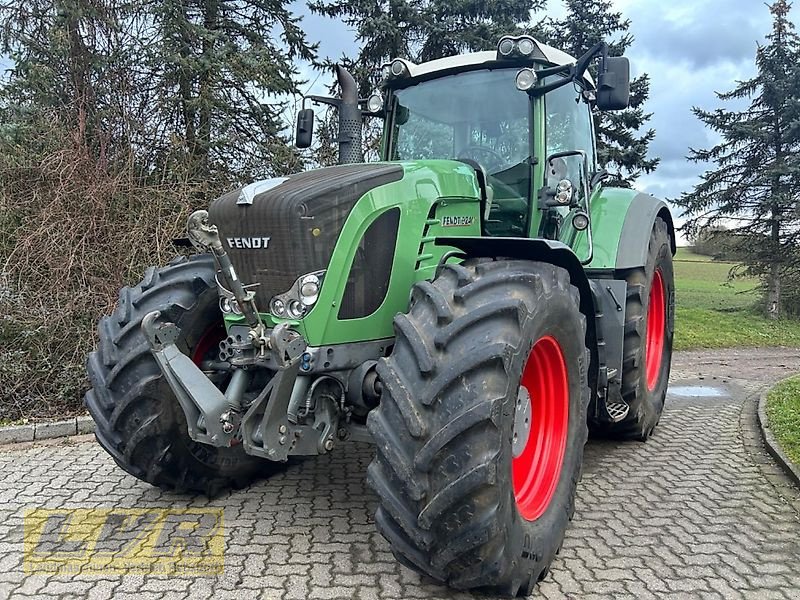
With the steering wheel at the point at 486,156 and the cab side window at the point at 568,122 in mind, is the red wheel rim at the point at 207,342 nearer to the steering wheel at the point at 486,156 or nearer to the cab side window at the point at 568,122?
the steering wheel at the point at 486,156

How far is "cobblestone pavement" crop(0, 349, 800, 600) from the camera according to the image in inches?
115

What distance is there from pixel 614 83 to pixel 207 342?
279 cm

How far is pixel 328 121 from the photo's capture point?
8305 millimetres

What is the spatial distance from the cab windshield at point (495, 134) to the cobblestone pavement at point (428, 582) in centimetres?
184

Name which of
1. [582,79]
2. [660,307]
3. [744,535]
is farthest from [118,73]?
[744,535]

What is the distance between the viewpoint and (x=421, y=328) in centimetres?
267

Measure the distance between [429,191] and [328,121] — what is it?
17.4ft

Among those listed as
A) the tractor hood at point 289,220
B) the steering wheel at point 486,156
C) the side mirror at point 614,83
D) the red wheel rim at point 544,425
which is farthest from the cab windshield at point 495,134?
the red wheel rim at point 544,425

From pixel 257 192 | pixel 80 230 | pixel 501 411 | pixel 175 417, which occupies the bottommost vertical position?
pixel 175 417

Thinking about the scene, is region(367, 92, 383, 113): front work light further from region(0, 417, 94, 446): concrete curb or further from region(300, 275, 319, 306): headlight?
region(0, 417, 94, 446): concrete curb

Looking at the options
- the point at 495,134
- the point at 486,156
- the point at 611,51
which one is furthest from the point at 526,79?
the point at 611,51

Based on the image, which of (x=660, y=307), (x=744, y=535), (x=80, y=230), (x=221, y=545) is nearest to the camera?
(x=221, y=545)

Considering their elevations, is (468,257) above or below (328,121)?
below

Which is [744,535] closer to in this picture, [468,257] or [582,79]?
[468,257]
